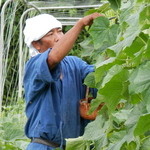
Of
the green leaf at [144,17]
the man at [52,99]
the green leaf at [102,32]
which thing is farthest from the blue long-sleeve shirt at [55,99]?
the green leaf at [144,17]

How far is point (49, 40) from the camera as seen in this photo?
355cm

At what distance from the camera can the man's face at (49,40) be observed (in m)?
3.55

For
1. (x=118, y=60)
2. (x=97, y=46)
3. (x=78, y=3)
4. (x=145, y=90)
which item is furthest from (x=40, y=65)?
Result: (x=78, y=3)

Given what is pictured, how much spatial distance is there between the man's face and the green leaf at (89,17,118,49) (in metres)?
1.32

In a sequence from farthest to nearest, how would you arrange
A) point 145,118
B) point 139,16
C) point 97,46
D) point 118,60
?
point 97,46 < point 118,60 < point 139,16 < point 145,118

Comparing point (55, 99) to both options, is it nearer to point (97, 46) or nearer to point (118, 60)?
point (97, 46)

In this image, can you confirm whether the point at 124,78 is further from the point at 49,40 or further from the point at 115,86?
the point at 49,40

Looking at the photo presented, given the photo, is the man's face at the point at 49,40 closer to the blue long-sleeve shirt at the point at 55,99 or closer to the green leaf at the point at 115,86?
the blue long-sleeve shirt at the point at 55,99

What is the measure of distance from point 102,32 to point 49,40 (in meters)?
1.38

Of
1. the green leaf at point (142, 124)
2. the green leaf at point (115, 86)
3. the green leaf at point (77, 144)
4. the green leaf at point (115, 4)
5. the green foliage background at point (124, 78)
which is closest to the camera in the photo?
the green leaf at point (142, 124)

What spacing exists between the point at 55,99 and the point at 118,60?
5.87ft

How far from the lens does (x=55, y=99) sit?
3367 millimetres

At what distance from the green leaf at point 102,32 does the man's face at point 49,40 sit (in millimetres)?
1320

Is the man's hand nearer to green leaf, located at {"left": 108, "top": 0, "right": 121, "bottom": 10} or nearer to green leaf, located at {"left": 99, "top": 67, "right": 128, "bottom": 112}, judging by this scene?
green leaf, located at {"left": 108, "top": 0, "right": 121, "bottom": 10}
